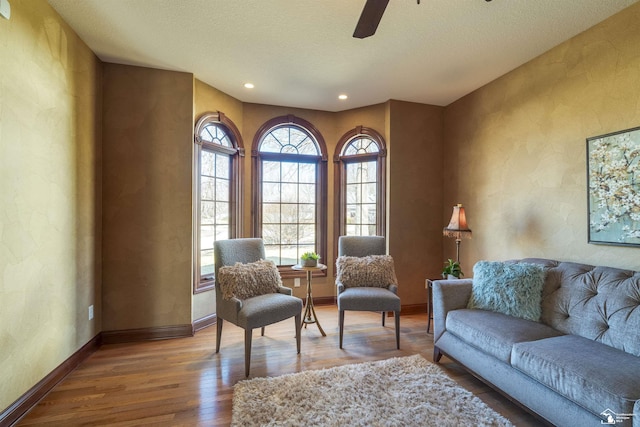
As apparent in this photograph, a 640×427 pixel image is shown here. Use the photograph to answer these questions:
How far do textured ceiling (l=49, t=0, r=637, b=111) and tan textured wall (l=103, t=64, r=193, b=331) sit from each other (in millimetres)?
335

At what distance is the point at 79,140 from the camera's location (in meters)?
2.58

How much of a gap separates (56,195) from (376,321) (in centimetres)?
339

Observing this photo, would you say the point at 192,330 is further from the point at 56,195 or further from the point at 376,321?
the point at 376,321

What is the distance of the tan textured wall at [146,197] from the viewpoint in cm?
295

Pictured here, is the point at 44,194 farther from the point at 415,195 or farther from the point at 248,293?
the point at 415,195

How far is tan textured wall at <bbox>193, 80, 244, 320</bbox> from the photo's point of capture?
3357 mm

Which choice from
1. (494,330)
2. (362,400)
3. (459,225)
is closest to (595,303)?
(494,330)

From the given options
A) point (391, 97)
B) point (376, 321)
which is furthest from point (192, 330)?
point (391, 97)

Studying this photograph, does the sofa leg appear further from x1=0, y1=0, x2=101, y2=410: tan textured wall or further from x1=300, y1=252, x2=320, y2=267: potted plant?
x1=0, y1=0, x2=101, y2=410: tan textured wall

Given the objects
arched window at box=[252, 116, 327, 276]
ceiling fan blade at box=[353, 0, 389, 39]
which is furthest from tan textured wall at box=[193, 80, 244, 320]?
ceiling fan blade at box=[353, 0, 389, 39]

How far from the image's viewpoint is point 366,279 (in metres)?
3.23

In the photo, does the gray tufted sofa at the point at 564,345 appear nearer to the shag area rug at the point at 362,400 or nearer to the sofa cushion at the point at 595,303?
the sofa cushion at the point at 595,303

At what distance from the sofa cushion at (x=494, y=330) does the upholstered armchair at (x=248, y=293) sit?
1378 mm

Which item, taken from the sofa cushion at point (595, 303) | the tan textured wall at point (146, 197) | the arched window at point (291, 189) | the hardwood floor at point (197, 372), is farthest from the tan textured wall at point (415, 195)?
the tan textured wall at point (146, 197)
